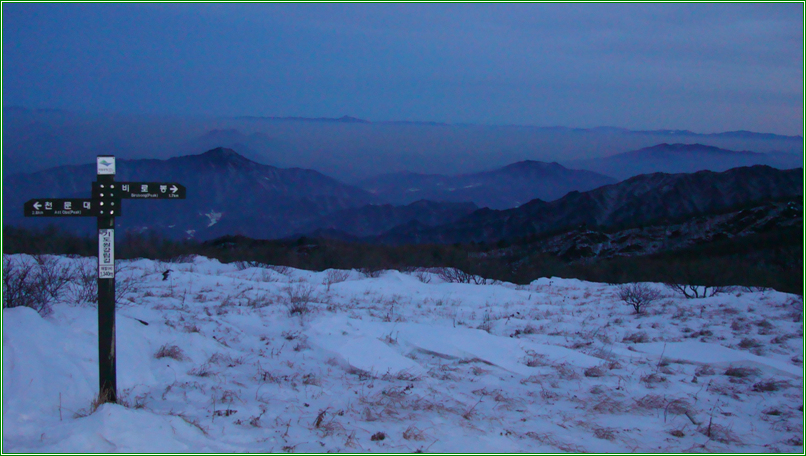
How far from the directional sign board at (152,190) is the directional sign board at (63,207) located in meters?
0.29

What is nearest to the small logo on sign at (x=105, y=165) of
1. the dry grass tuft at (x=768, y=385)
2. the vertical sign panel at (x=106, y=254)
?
the vertical sign panel at (x=106, y=254)

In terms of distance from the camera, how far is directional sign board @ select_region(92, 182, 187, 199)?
16.1ft

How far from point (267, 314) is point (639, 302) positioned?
365 inches

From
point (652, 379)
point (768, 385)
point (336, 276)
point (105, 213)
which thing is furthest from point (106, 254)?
point (336, 276)

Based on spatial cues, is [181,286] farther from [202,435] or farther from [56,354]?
[202,435]

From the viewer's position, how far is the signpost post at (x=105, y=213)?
4.71 metres

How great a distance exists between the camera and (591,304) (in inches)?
556

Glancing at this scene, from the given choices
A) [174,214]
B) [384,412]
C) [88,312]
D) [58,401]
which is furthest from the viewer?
[174,214]

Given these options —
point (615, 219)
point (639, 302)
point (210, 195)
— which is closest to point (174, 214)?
point (210, 195)

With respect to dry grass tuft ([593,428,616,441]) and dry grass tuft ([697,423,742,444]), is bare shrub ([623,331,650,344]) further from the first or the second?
dry grass tuft ([593,428,616,441])

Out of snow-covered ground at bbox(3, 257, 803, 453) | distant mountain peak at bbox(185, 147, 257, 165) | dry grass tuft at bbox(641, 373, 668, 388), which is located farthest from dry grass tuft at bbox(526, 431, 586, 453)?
distant mountain peak at bbox(185, 147, 257, 165)

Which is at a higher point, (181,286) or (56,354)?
(56,354)

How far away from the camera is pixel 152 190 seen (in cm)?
500

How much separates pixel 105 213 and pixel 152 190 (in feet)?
1.56
